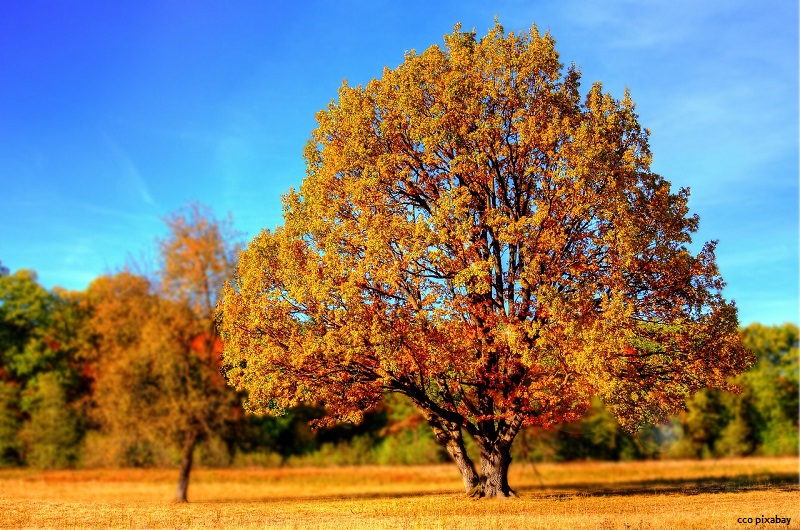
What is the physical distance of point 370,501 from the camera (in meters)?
34.6

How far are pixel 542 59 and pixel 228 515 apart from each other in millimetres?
22364

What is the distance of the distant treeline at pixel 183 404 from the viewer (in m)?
38.9

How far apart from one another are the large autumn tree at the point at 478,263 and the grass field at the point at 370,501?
402 cm

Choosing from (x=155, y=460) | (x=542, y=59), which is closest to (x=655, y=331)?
(x=542, y=59)

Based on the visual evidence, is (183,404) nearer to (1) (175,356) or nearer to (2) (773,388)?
(1) (175,356)

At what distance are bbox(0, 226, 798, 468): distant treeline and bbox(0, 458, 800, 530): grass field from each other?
2714 mm

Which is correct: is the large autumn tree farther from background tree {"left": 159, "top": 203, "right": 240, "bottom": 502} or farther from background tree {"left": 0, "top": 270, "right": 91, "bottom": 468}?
background tree {"left": 0, "top": 270, "right": 91, "bottom": 468}

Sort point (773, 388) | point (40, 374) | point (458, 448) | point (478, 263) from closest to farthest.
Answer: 1. point (478, 263)
2. point (458, 448)
3. point (40, 374)
4. point (773, 388)

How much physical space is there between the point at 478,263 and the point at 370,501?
1484cm

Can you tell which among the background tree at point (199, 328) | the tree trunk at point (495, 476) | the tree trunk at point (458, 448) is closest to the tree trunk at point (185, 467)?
the background tree at point (199, 328)

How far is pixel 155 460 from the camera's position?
47.5 meters

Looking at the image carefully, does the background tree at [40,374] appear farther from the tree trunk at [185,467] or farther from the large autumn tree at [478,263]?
the large autumn tree at [478,263]

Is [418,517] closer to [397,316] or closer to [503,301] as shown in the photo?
→ [397,316]

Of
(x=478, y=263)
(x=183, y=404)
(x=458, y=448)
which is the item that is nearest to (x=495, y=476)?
(x=458, y=448)
